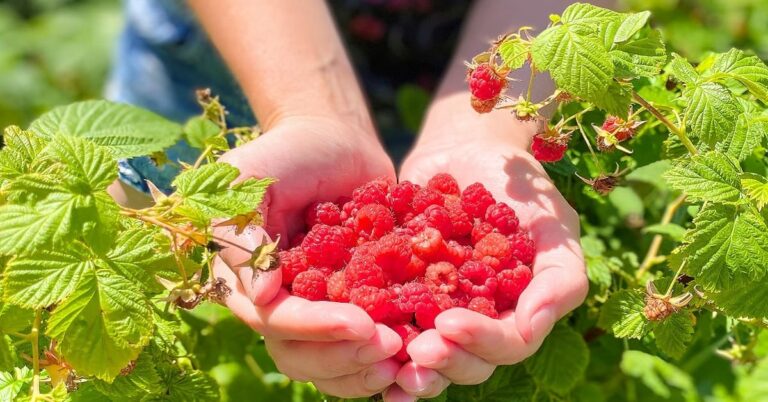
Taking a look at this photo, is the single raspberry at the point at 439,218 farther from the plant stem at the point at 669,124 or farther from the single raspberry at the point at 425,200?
the plant stem at the point at 669,124

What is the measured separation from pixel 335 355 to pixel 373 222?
25 centimetres

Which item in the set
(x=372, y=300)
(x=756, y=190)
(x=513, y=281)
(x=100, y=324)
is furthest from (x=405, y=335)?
(x=756, y=190)

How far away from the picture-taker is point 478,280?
1220 millimetres

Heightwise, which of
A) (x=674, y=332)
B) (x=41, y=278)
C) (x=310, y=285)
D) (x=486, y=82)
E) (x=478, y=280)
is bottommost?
(x=674, y=332)

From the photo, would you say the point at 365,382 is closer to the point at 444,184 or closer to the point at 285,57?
the point at 444,184

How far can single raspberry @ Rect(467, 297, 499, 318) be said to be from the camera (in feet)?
3.83

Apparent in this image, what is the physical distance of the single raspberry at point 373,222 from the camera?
1271mm

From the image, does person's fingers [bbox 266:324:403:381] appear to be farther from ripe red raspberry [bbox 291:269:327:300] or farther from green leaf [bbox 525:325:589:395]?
green leaf [bbox 525:325:589:395]

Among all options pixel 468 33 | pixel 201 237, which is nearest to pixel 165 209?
pixel 201 237

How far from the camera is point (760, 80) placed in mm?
1186

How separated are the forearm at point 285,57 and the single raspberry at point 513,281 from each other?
48 cm

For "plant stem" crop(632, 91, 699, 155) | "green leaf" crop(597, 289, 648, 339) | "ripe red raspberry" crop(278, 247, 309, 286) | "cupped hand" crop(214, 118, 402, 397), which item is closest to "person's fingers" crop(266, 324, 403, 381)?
"cupped hand" crop(214, 118, 402, 397)

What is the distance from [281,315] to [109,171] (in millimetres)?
280

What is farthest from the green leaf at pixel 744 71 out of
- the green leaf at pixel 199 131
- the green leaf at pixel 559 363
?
the green leaf at pixel 199 131
